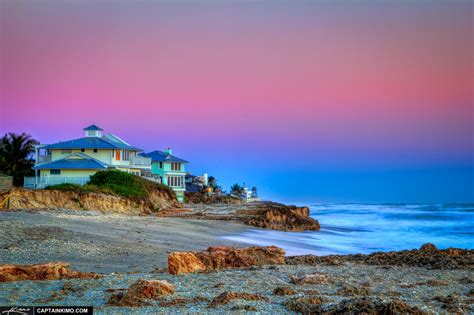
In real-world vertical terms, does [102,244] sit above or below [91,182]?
below

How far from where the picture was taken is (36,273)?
13.3 metres

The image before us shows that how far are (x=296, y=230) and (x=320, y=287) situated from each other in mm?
32654

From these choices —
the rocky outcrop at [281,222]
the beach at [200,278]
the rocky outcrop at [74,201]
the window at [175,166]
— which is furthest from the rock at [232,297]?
the window at [175,166]

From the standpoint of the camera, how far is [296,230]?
45.4 metres

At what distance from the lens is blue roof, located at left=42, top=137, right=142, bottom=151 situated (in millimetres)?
55844

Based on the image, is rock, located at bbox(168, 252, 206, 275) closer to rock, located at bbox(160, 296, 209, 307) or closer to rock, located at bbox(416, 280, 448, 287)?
rock, located at bbox(160, 296, 209, 307)


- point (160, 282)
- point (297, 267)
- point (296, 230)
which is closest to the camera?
point (160, 282)

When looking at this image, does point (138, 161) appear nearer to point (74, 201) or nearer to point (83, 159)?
point (83, 159)

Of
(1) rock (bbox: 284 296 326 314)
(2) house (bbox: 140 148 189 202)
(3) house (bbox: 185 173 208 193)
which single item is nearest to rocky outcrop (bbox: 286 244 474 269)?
(1) rock (bbox: 284 296 326 314)

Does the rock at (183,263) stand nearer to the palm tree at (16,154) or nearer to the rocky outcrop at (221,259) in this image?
the rocky outcrop at (221,259)

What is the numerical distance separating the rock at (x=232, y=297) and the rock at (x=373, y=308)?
5.54ft

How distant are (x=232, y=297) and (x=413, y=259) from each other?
1094 centimetres

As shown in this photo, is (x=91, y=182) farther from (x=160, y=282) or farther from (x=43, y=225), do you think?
(x=160, y=282)

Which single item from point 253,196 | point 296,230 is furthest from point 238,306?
point 253,196
